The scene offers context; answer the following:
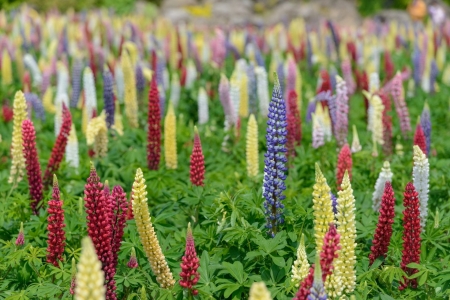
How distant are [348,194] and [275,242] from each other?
26.4 inches

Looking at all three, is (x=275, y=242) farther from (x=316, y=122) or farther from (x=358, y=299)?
(x=316, y=122)

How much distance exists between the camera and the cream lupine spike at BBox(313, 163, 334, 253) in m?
3.66

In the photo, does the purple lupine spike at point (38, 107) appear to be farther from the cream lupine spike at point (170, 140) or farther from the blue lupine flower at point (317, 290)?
the blue lupine flower at point (317, 290)

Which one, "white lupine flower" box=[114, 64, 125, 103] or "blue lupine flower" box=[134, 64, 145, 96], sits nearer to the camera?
"blue lupine flower" box=[134, 64, 145, 96]

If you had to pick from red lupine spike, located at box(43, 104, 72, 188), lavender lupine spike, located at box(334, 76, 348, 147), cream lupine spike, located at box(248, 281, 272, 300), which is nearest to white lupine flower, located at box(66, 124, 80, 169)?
red lupine spike, located at box(43, 104, 72, 188)

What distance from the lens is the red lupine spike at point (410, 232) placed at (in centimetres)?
406

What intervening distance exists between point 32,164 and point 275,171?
7.18ft

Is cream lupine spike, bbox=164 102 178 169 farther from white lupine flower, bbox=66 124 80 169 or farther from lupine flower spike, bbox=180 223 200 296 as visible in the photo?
lupine flower spike, bbox=180 223 200 296

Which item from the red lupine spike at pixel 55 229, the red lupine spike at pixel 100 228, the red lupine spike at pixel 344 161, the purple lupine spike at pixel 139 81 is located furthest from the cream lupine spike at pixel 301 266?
the purple lupine spike at pixel 139 81

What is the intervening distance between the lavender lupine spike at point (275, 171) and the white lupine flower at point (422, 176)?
106 centimetres

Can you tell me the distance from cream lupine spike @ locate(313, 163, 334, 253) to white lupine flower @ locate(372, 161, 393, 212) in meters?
1.45

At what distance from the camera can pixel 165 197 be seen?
5730 millimetres

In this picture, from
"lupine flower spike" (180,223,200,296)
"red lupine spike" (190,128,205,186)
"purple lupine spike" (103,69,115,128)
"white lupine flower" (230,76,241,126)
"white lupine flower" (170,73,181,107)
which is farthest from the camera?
"white lupine flower" (170,73,181,107)

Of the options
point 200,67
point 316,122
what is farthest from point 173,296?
point 200,67
